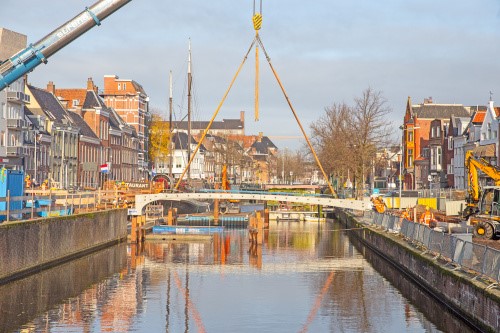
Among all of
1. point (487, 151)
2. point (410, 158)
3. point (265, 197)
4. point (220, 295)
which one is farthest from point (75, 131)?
point (220, 295)

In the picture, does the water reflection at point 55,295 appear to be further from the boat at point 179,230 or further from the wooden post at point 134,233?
the boat at point 179,230

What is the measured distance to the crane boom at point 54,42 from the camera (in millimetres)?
43594

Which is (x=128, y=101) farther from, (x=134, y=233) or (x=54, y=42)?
(x=54, y=42)

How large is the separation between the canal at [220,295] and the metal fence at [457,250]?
5.93 feet

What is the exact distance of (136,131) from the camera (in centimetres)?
15425

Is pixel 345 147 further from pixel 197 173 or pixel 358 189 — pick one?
pixel 197 173

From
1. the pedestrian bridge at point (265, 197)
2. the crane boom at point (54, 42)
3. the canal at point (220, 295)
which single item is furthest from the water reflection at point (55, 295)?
the pedestrian bridge at point (265, 197)

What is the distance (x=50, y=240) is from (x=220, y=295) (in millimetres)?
10770

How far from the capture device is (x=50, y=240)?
1802 inches

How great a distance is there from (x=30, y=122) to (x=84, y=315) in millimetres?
69153

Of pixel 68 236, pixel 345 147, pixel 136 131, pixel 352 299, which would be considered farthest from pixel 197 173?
pixel 352 299

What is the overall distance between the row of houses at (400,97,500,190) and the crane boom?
6128 centimetres

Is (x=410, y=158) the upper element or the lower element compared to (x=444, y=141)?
lower

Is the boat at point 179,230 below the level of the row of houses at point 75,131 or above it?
below
